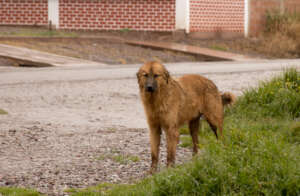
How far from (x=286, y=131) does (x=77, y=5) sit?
21.4m

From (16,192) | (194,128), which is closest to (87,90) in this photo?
(194,128)

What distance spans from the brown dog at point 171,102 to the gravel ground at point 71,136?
1.49 feet

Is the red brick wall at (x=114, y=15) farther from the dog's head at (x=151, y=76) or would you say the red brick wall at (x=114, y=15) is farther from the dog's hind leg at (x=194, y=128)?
the dog's head at (x=151, y=76)

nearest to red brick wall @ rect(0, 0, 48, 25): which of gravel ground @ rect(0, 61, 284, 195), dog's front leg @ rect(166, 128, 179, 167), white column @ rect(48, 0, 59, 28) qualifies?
white column @ rect(48, 0, 59, 28)

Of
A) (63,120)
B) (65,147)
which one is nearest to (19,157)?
(65,147)

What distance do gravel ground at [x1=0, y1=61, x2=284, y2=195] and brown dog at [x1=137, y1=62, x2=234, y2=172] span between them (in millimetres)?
454

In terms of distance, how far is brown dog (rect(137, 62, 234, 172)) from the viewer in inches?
213

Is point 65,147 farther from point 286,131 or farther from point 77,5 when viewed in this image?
point 77,5

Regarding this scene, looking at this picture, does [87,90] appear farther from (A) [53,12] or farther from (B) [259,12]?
(B) [259,12]

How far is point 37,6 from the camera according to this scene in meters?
27.2

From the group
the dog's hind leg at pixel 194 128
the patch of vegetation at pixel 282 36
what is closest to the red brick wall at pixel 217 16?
the patch of vegetation at pixel 282 36

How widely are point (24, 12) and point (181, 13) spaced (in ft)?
24.9

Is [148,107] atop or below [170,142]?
atop

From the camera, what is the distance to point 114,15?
89.1 ft
